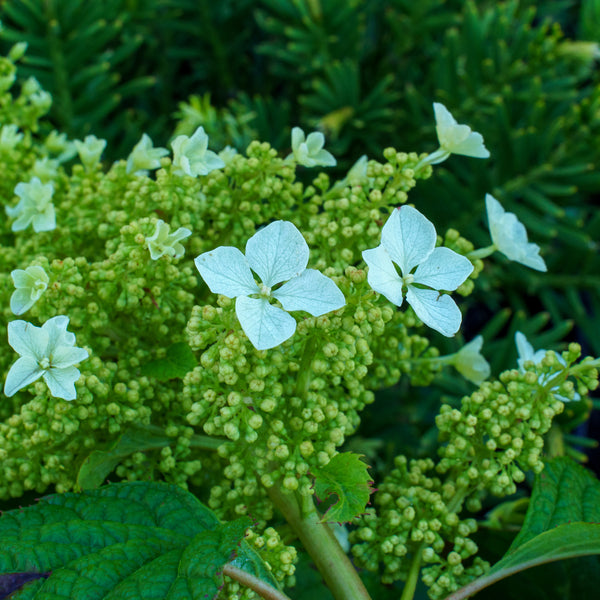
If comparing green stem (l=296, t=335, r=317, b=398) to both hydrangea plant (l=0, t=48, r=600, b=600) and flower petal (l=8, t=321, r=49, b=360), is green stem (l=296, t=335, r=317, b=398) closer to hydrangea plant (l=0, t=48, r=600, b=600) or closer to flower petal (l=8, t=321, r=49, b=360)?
hydrangea plant (l=0, t=48, r=600, b=600)

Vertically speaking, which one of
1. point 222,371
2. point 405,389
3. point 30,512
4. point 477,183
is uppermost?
point 222,371

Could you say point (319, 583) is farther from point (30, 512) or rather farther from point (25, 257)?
point (25, 257)

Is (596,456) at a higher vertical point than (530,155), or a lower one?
lower

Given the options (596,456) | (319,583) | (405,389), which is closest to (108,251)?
(319,583)

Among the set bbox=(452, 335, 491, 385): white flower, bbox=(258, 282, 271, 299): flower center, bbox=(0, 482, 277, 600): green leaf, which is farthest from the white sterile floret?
bbox=(0, 482, 277, 600): green leaf

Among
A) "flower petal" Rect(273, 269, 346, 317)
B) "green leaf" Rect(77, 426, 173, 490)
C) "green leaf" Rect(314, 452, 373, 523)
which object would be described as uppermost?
"flower petal" Rect(273, 269, 346, 317)

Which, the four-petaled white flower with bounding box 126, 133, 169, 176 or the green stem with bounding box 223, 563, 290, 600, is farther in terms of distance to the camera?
the four-petaled white flower with bounding box 126, 133, 169, 176

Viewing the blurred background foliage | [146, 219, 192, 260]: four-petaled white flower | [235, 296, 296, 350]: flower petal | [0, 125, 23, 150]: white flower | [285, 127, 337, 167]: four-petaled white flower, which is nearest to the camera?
[235, 296, 296, 350]: flower petal

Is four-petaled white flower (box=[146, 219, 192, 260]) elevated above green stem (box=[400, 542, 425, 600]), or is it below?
above
